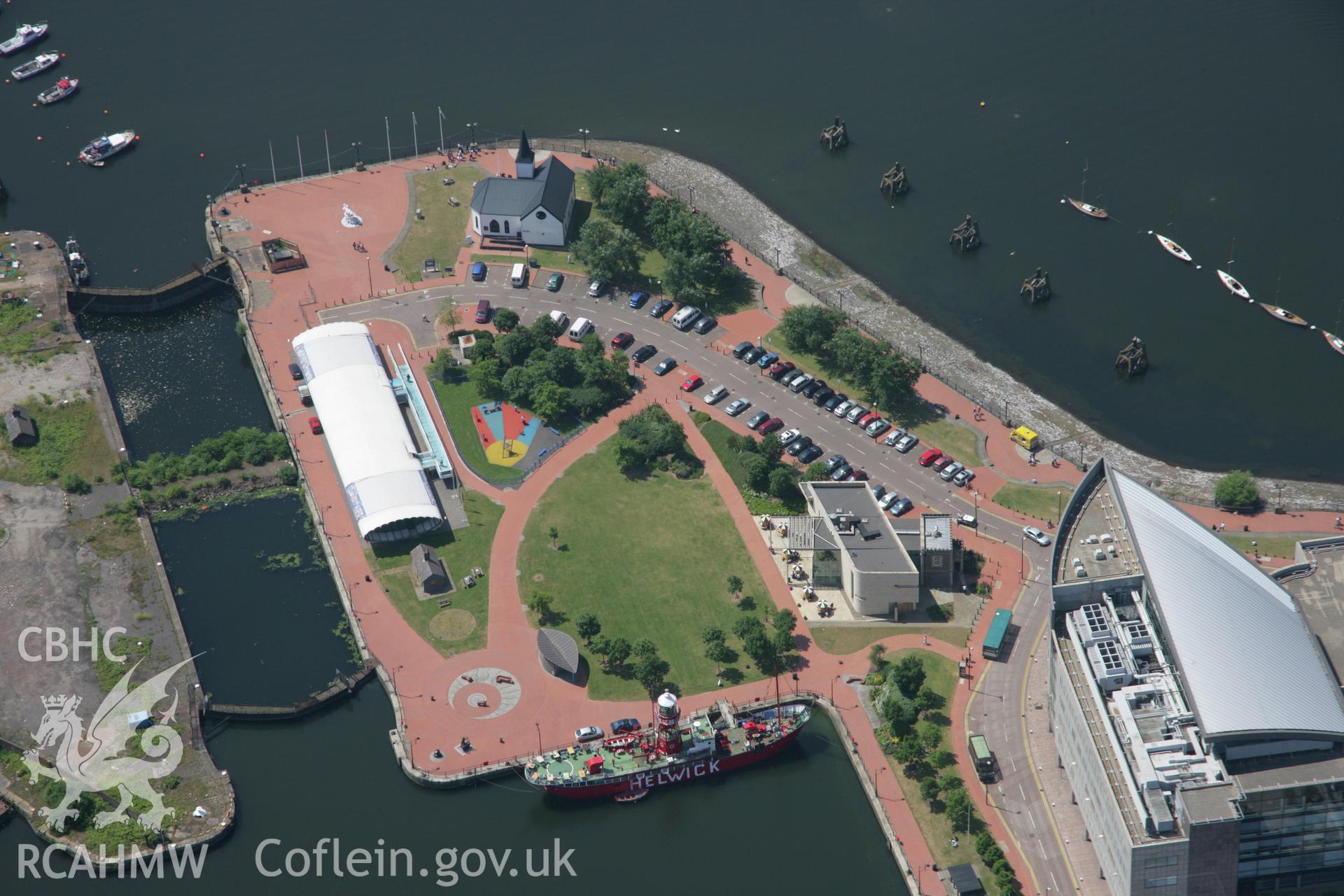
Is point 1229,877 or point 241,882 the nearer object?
point 1229,877

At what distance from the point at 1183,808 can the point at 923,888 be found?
31.1 meters

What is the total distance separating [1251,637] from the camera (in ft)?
650

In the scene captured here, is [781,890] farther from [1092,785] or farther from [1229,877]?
[1229,877]

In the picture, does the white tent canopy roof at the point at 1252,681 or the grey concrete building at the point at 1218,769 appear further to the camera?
the white tent canopy roof at the point at 1252,681

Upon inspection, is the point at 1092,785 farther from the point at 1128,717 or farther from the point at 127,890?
the point at 127,890

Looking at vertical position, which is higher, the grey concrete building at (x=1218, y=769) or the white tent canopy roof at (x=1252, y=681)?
the white tent canopy roof at (x=1252, y=681)

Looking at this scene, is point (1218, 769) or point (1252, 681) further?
point (1252, 681)

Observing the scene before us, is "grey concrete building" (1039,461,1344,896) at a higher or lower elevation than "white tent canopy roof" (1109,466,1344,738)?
lower

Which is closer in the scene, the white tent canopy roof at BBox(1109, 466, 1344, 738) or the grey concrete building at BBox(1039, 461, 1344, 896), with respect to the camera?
the grey concrete building at BBox(1039, 461, 1344, 896)

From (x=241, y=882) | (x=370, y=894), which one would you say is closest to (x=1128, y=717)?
(x=370, y=894)

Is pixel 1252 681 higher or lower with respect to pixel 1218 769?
higher

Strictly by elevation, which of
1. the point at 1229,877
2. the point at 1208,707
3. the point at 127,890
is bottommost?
the point at 127,890

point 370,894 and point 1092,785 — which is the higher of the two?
point 1092,785

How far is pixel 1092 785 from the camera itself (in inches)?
7702
